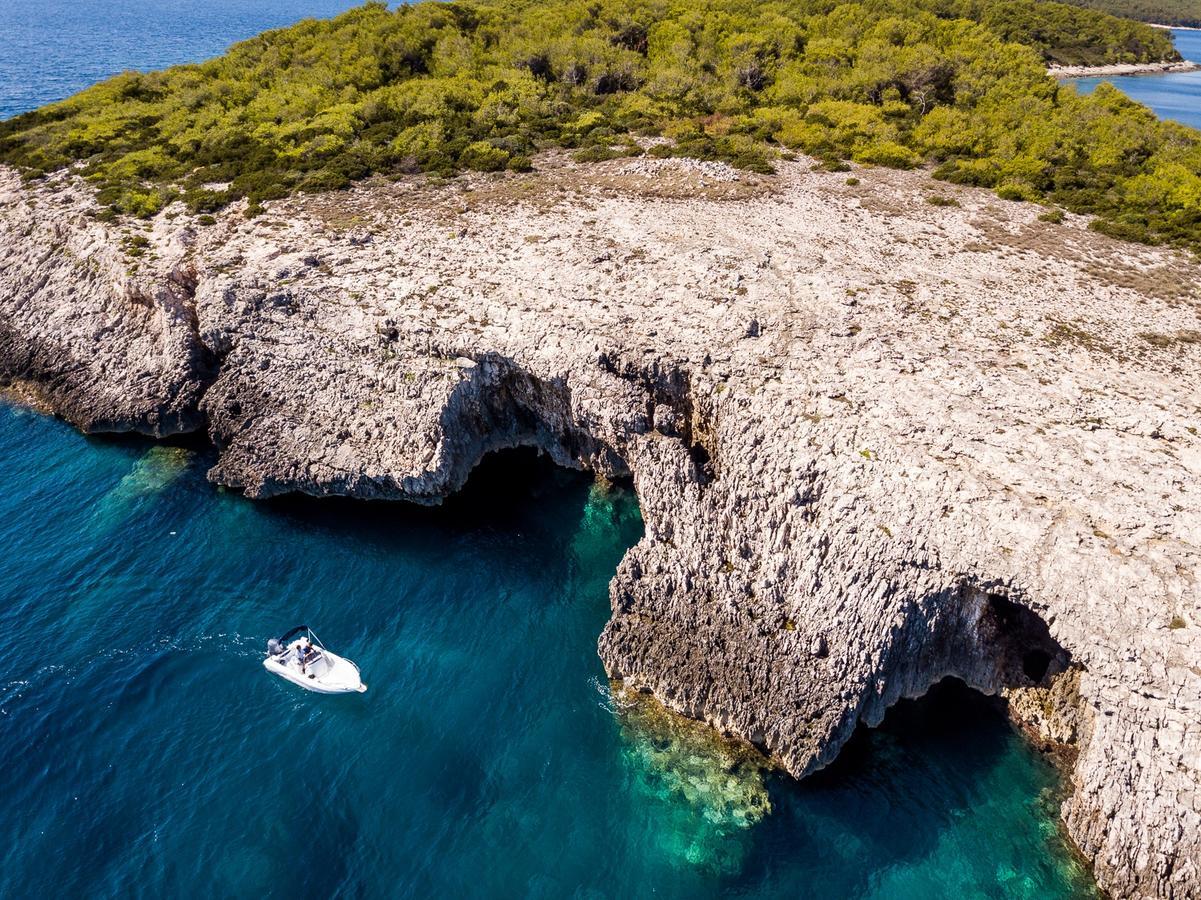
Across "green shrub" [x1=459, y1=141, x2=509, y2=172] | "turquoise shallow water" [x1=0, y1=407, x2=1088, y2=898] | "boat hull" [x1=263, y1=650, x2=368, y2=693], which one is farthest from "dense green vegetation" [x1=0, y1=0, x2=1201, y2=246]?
"boat hull" [x1=263, y1=650, x2=368, y2=693]

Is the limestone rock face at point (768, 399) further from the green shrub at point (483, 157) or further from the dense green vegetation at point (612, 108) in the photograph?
the dense green vegetation at point (612, 108)

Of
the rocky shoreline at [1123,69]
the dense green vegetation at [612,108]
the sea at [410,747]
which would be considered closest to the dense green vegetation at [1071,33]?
the rocky shoreline at [1123,69]

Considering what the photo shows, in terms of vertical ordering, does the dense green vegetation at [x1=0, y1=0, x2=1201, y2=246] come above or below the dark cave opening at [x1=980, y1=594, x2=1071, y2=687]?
above

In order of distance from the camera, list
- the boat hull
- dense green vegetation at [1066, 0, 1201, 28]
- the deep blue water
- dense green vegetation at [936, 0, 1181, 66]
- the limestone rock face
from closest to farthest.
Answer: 1. the limestone rock face
2. the boat hull
3. the deep blue water
4. dense green vegetation at [936, 0, 1181, 66]
5. dense green vegetation at [1066, 0, 1201, 28]

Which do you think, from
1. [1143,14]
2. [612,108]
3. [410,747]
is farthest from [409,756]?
[1143,14]

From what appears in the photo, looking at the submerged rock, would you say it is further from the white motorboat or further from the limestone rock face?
the white motorboat

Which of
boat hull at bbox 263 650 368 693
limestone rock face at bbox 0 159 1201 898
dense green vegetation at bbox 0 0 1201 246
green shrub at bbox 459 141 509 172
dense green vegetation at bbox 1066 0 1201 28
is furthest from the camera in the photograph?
dense green vegetation at bbox 1066 0 1201 28
